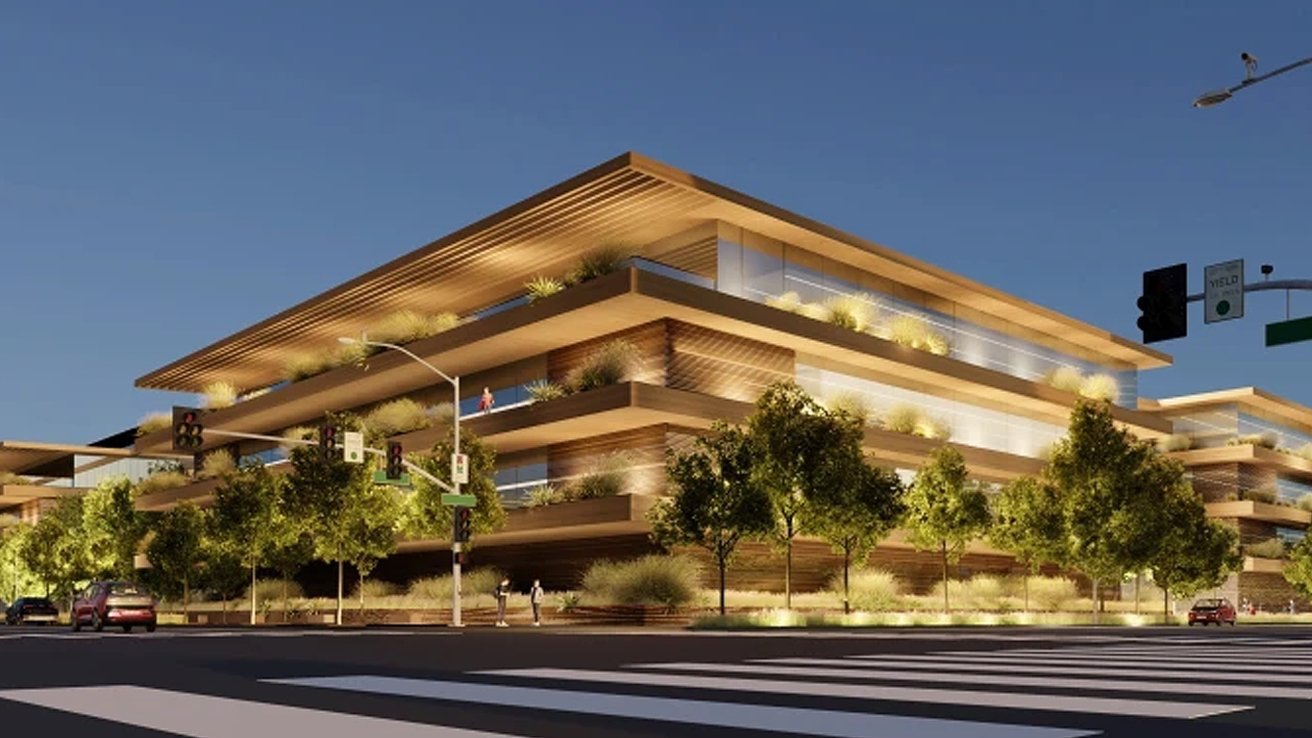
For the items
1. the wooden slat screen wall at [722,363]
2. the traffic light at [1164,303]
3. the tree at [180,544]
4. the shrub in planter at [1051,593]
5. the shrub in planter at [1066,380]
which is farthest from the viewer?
the shrub in planter at [1066,380]

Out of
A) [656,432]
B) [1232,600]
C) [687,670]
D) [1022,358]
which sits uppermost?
[1022,358]

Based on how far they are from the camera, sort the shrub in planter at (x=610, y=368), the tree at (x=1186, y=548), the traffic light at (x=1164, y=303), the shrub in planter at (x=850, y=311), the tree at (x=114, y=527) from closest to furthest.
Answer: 1. the traffic light at (x=1164, y=303)
2. the shrub in planter at (x=610, y=368)
3. the tree at (x=1186, y=548)
4. the shrub in planter at (x=850, y=311)
5. the tree at (x=114, y=527)

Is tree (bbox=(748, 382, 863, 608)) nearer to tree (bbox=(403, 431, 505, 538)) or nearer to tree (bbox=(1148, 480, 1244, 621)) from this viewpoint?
tree (bbox=(403, 431, 505, 538))

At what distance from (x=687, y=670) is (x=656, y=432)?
32680 mm

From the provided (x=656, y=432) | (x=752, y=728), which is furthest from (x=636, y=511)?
(x=752, y=728)

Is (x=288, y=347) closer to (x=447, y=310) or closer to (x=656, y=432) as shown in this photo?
(x=447, y=310)

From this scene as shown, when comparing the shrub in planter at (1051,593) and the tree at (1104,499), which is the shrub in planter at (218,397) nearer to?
the shrub in planter at (1051,593)

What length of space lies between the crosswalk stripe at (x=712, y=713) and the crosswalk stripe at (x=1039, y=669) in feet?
17.2

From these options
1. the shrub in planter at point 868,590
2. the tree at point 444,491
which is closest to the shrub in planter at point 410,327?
the tree at point 444,491

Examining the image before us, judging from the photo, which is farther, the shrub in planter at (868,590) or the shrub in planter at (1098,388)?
the shrub in planter at (1098,388)

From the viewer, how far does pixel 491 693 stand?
1210 centimetres

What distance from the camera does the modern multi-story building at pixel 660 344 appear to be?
4706 cm

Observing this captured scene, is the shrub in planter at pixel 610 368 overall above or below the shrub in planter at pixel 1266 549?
above

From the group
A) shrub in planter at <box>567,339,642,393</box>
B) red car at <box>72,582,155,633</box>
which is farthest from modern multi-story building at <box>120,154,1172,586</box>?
red car at <box>72,582,155,633</box>
